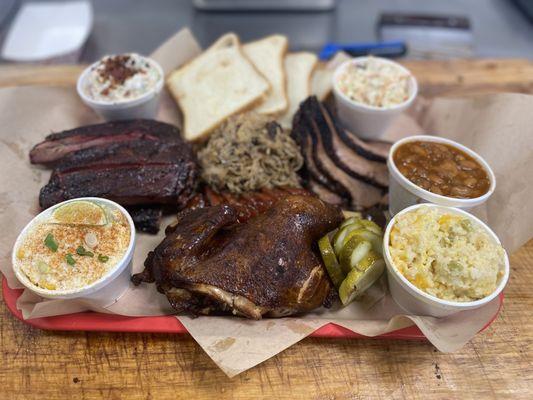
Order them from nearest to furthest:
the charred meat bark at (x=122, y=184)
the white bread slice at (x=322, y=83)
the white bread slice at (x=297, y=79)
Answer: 1. the charred meat bark at (x=122, y=184)
2. the white bread slice at (x=297, y=79)
3. the white bread slice at (x=322, y=83)

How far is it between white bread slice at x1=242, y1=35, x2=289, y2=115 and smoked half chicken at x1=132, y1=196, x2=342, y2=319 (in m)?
1.71

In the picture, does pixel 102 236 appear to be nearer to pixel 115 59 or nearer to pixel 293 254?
pixel 293 254

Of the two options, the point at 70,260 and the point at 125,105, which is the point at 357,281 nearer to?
the point at 70,260

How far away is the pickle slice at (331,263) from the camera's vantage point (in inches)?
115

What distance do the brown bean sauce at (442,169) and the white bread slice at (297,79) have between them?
1.41 meters

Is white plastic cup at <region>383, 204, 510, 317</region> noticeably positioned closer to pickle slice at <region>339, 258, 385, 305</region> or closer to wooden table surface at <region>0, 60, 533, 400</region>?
pickle slice at <region>339, 258, 385, 305</region>

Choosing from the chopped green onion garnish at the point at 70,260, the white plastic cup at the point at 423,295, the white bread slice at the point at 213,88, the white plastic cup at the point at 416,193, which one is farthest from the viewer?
the white bread slice at the point at 213,88

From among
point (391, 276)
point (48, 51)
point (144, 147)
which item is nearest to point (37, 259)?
point (144, 147)

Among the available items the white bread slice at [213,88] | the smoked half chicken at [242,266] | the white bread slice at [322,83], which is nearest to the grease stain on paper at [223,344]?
the smoked half chicken at [242,266]

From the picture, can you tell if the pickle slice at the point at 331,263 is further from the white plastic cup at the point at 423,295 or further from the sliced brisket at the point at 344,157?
the sliced brisket at the point at 344,157

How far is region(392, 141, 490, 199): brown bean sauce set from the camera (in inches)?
123

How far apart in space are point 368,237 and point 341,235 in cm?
19

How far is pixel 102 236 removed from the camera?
2.77 m

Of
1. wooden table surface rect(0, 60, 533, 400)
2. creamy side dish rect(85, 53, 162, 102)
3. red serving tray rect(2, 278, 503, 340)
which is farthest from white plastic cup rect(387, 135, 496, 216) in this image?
creamy side dish rect(85, 53, 162, 102)
